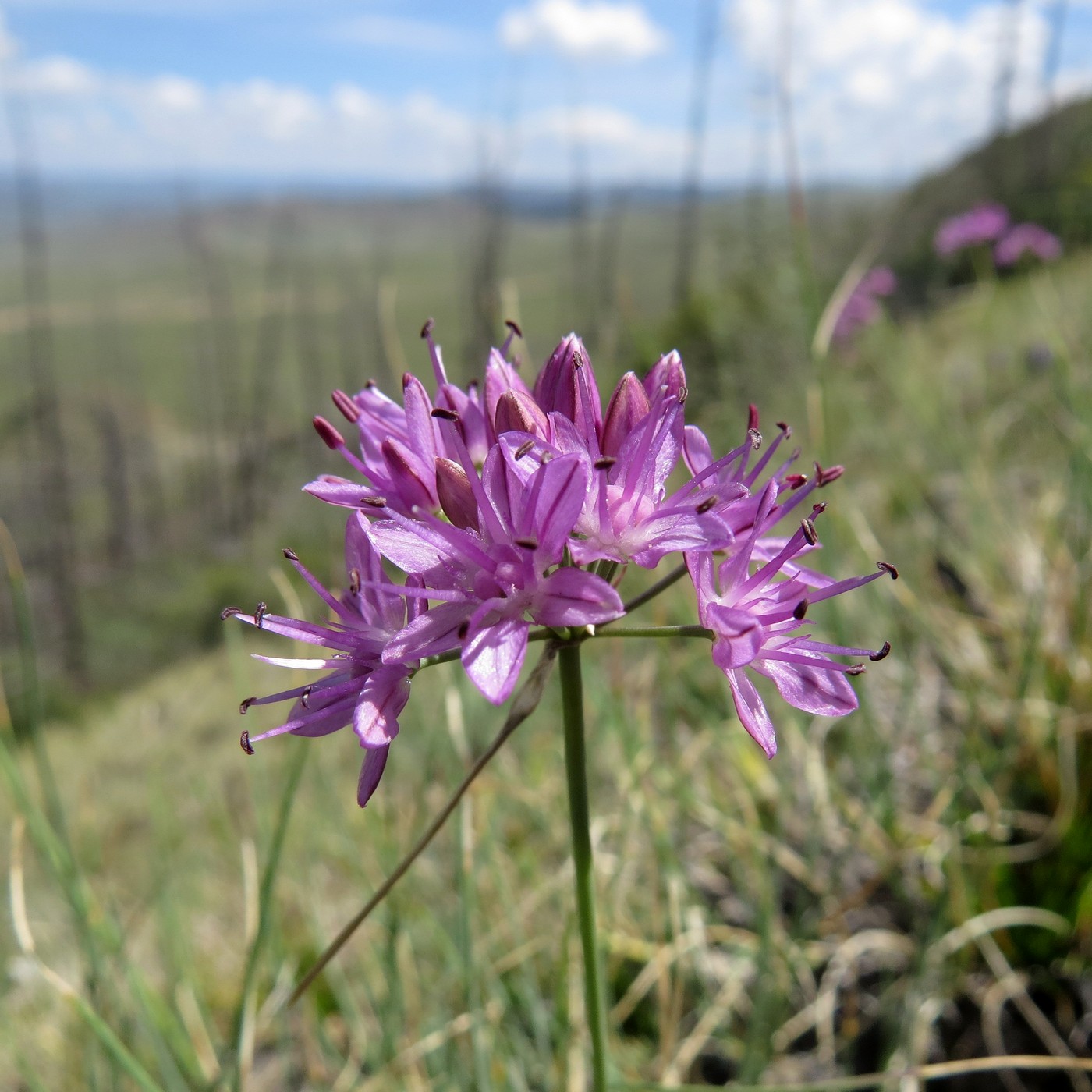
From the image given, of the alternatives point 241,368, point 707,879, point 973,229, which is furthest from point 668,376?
point 241,368

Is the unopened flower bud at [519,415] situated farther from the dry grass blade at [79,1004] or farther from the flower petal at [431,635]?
the dry grass blade at [79,1004]

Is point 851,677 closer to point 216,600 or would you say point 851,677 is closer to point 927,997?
point 927,997

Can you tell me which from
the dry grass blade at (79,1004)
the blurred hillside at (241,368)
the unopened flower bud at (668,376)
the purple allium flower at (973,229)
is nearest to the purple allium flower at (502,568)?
the unopened flower bud at (668,376)

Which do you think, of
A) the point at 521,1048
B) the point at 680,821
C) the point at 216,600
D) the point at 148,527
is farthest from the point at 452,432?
the point at 148,527

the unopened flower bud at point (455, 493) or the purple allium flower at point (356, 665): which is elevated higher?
the unopened flower bud at point (455, 493)

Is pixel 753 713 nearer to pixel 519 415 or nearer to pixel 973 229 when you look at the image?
pixel 519 415

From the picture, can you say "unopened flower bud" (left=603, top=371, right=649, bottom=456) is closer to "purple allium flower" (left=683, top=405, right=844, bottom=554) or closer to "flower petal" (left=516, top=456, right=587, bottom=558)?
"purple allium flower" (left=683, top=405, right=844, bottom=554)

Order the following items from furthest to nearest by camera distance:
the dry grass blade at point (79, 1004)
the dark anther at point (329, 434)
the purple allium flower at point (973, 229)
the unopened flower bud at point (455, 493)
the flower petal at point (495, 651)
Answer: the purple allium flower at point (973, 229)
the dry grass blade at point (79, 1004)
the dark anther at point (329, 434)
the unopened flower bud at point (455, 493)
the flower petal at point (495, 651)
